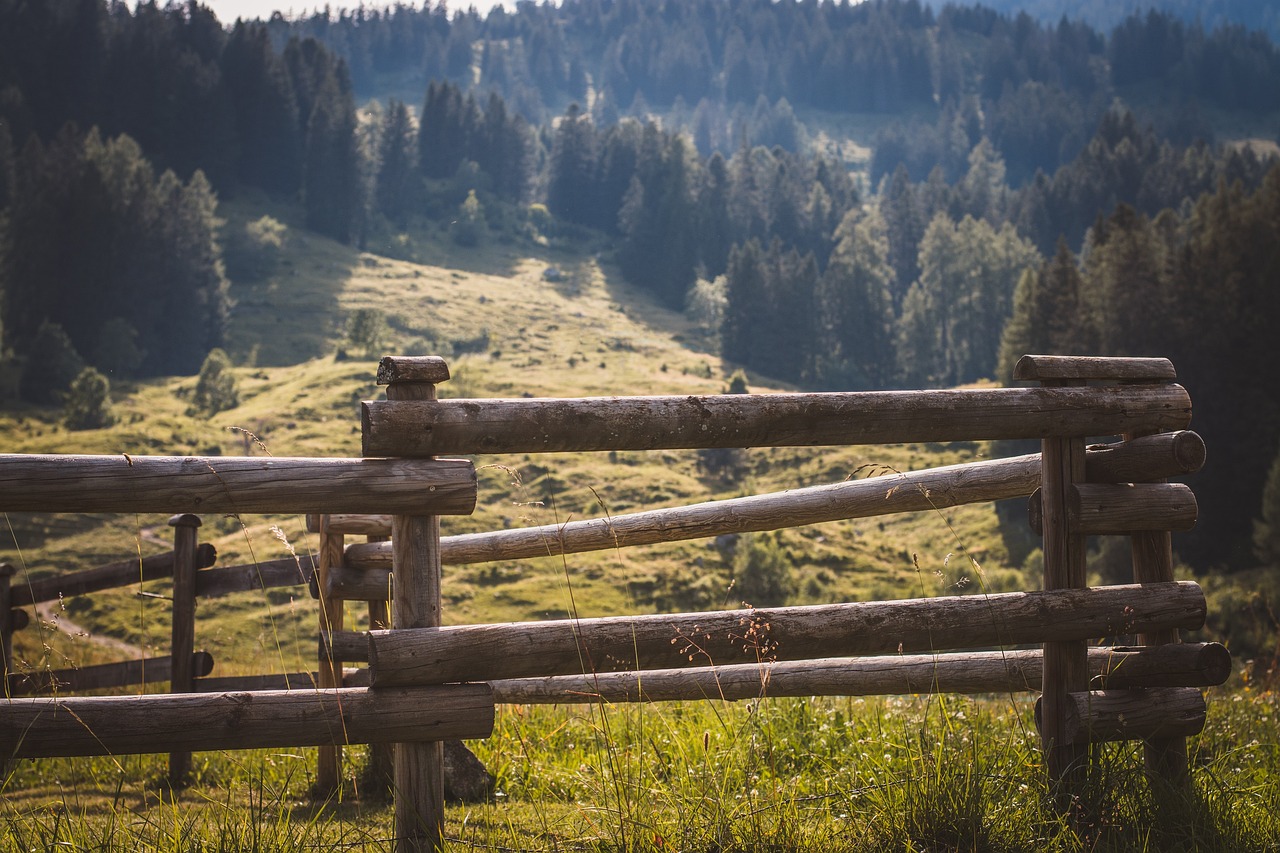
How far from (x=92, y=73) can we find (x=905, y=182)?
89.2 meters

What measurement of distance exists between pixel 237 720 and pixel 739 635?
1830mm

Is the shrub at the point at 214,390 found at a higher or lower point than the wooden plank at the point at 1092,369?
lower

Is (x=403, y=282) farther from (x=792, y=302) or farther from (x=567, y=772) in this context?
(x=567, y=772)

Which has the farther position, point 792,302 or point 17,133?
point 792,302

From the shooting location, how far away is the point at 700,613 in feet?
12.3

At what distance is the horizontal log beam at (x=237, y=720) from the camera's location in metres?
3.42

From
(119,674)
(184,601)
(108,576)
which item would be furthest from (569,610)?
(184,601)

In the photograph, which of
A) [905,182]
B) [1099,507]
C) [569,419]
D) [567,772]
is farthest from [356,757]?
[905,182]

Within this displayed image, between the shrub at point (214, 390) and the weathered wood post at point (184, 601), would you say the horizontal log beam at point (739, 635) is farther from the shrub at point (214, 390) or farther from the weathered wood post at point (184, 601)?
the shrub at point (214, 390)

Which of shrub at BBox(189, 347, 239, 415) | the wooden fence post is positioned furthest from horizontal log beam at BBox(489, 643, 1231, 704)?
shrub at BBox(189, 347, 239, 415)

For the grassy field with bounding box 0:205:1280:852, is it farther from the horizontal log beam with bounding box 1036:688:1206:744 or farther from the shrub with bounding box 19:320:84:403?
the shrub with bounding box 19:320:84:403

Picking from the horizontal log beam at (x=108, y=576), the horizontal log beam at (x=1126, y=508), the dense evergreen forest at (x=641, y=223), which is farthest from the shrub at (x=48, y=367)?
the horizontal log beam at (x=1126, y=508)

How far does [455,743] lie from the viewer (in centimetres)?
561

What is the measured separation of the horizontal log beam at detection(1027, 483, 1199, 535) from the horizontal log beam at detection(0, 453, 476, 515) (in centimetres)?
257
